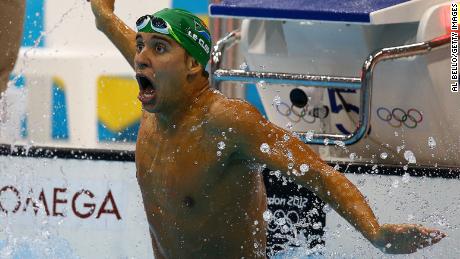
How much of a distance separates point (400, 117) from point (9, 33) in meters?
1.82

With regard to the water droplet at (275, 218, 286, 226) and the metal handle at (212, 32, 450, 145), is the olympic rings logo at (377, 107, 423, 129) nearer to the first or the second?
the metal handle at (212, 32, 450, 145)

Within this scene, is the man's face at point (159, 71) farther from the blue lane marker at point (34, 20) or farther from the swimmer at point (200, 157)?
the blue lane marker at point (34, 20)

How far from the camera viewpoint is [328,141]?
3752 millimetres

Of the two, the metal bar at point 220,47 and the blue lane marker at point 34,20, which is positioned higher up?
the metal bar at point 220,47

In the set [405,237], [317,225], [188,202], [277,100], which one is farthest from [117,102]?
[405,237]

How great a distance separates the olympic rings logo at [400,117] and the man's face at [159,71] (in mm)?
1458

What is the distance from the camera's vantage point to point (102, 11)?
10.6ft

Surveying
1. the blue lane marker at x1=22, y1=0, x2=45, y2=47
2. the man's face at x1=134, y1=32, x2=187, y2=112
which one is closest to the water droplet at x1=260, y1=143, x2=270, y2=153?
the man's face at x1=134, y1=32, x2=187, y2=112

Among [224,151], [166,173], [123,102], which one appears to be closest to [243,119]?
[224,151]

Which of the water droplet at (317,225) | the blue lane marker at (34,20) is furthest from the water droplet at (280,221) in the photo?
the blue lane marker at (34,20)

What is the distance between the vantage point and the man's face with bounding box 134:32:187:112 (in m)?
2.58

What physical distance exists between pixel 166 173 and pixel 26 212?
5.26ft

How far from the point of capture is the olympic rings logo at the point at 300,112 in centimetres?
409
